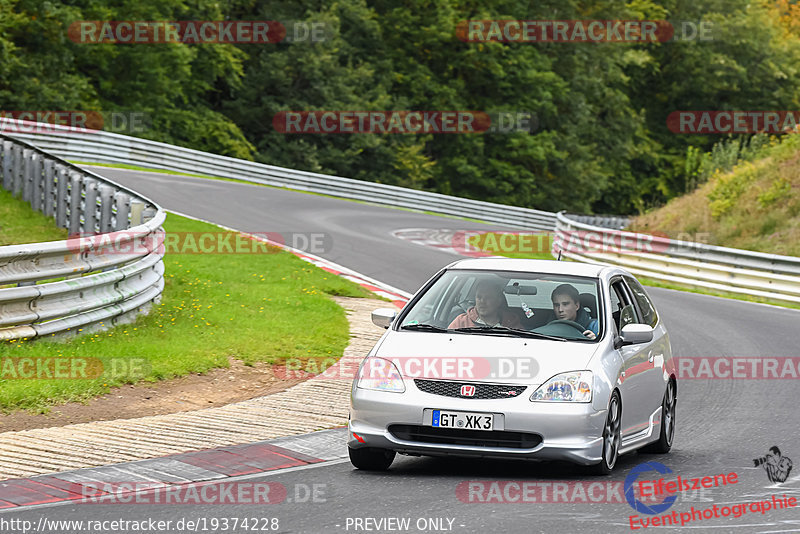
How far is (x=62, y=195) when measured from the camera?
19.6 meters

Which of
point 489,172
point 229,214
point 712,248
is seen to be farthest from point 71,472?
point 489,172

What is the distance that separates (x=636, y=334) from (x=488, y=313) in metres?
1.11

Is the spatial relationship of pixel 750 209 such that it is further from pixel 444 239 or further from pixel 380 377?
pixel 380 377

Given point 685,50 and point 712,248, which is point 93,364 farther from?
point 685,50

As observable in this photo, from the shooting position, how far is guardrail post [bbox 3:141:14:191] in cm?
2175

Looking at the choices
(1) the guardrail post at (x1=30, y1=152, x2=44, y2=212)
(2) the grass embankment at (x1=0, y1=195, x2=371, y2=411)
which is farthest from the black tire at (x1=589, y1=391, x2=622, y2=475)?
(1) the guardrail post at (x1=30, y1=152, x2=44, y2=212)

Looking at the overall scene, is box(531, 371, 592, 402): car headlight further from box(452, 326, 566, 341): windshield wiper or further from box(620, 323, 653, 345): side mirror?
box(620, 323, 653, 345): side mirror

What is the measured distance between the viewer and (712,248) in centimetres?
2536

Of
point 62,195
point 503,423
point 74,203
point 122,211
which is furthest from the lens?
point 62,195

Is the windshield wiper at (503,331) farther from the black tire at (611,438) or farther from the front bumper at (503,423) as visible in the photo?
the front bumper at (503,423)

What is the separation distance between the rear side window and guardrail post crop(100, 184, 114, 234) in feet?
31.9

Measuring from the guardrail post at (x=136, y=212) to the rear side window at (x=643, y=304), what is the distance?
8409 mm

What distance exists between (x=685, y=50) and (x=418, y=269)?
5530 centimetres

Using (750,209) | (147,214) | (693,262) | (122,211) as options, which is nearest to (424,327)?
(147,214)
